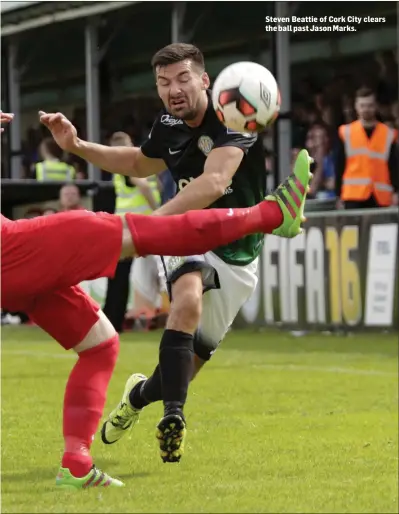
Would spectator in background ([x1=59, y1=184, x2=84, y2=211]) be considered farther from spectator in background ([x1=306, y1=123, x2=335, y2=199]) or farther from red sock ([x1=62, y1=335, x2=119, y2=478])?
red sock ([x1=62, y1=335, x2=119, y2=478])

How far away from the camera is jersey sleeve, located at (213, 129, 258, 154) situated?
6031mm

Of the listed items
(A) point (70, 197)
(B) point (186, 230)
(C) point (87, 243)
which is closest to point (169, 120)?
(B) point (186, 230)

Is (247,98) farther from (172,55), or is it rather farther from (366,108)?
(366,108)

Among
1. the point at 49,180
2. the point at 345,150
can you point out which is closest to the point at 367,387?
the point at 345,150

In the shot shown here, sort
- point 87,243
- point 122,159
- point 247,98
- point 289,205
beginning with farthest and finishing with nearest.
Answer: point 122,159 < point 247,98 < point 289,205 < point 87,243

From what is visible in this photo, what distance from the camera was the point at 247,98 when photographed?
5.73 meters

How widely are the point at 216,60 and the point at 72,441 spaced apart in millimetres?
16456

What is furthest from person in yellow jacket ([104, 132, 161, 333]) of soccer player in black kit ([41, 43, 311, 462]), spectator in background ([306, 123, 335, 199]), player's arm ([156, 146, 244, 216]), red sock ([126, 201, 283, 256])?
red sock ([126, 201, 283, 256])

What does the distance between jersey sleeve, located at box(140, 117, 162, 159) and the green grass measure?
4.96ft

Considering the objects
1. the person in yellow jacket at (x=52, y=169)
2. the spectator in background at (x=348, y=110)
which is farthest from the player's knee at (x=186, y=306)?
the person in yellow jacket at (x=52, y=169)

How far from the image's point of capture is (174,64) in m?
5.94

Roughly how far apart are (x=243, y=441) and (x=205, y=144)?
1564 mm

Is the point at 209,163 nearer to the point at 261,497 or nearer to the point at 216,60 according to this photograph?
Answer: the point at 261,497

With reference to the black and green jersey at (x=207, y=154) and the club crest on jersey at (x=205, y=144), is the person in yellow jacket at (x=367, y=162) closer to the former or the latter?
the black and green jersey at (x=207, y=154)
